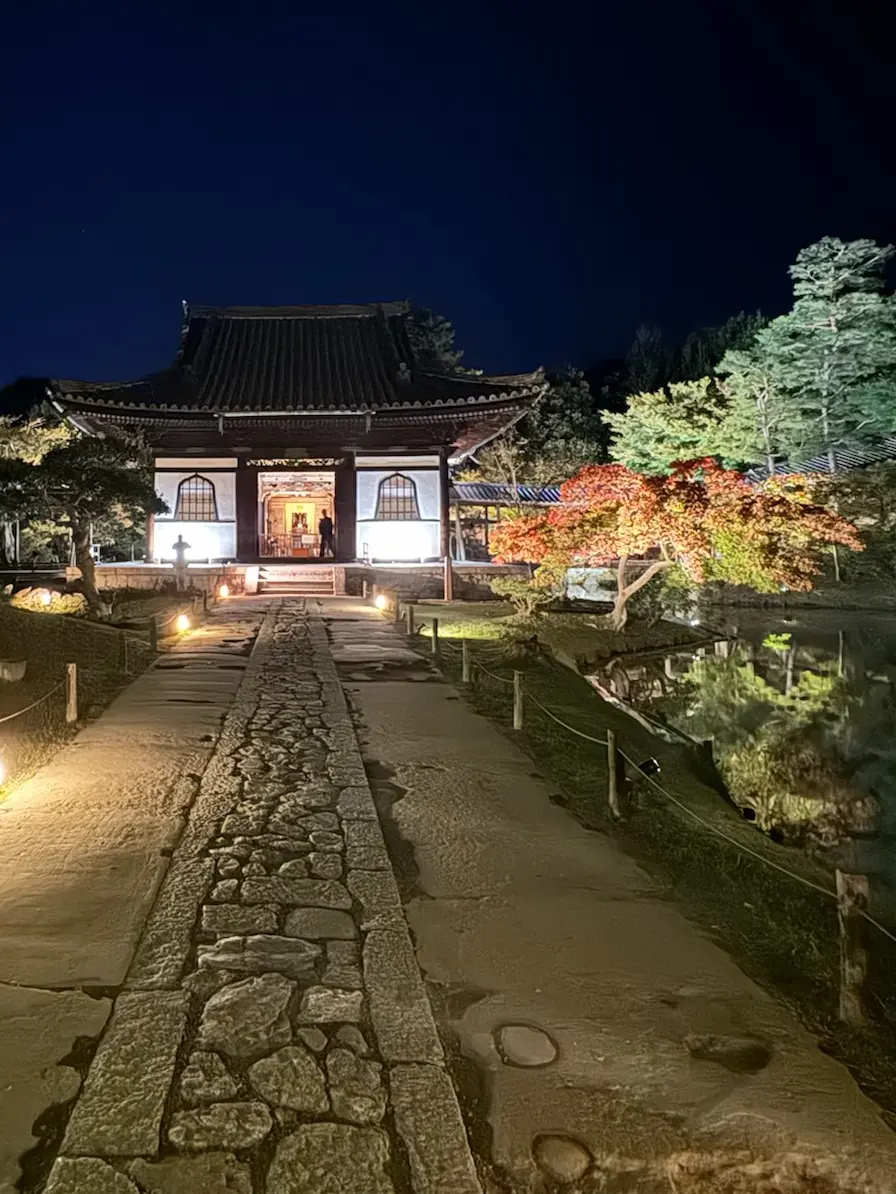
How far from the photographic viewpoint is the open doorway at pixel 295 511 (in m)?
29.6

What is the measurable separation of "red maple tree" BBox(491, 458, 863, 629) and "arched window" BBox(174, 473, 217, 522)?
1152 centimetres

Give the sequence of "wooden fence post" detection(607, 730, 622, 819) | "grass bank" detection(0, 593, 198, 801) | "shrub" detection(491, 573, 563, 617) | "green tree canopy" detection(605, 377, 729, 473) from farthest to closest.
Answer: "green tree canopy" detection(605, 377, 729, 473) → "shrub" detection(491, 573, 563, 617) → "grass bank" detection(0, 593, 198, 801) → "wooden fence post" detection(607, 730, 622, 819)

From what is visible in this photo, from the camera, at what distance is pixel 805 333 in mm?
27438

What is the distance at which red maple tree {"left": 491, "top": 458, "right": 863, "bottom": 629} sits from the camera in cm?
1262

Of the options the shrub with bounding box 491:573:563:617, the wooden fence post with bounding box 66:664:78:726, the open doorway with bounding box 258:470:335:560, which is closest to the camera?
the wooden fence post with bounding box 66:664:78:726

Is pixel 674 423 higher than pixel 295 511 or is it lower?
higher

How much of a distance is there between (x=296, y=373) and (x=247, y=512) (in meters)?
4.94

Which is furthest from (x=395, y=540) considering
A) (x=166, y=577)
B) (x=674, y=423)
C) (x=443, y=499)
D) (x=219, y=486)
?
(x=674, y=423)

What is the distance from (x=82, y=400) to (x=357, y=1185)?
69.6 feet

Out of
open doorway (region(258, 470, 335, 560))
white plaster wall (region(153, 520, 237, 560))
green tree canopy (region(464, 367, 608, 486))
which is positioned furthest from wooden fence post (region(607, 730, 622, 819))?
open doorway (region(258, 470, 335, 560))

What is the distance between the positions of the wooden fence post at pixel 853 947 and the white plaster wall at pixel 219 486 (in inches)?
834

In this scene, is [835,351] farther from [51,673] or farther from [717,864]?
[51,673]

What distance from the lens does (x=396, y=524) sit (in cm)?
2242

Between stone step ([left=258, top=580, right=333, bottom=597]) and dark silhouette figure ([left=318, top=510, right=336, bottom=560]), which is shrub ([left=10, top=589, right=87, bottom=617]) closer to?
stone step ([left=258, top=580, right=333, bottom=597])
